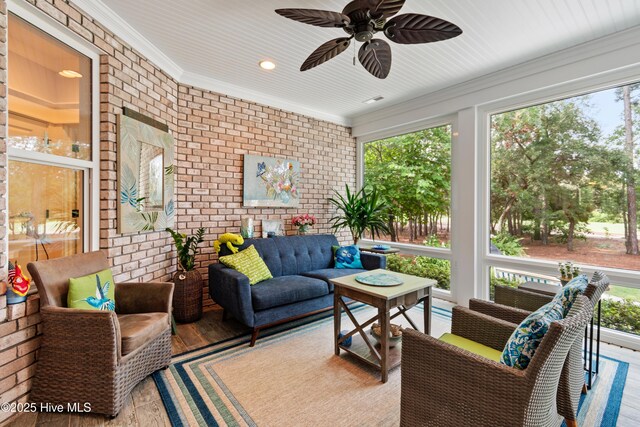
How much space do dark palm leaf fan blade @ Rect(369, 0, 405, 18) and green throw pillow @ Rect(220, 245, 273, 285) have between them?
2.43 metres

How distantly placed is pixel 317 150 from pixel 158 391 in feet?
12.1

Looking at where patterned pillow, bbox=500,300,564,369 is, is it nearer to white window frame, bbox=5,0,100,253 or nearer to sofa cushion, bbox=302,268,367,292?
sofa cushion, bbox=302,268,367,292

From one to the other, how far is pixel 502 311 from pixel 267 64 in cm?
308

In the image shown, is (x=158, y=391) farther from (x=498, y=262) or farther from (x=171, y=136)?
(x=498, y=262)

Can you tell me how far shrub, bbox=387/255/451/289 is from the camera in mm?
4105

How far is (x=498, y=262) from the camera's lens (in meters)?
3.49

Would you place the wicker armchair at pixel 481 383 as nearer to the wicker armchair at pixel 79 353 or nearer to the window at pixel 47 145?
the wicker armchair at pixel 79 353

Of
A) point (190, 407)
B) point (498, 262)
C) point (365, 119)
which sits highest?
point (365, 119)

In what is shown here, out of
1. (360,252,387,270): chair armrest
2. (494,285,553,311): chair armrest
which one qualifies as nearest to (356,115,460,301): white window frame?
(360,252,387,270): chair armrest

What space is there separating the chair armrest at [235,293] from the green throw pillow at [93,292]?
89 centimetres

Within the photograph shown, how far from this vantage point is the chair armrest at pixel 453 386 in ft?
4.03

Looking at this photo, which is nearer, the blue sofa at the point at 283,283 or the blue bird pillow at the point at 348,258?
the blue sofa at the point at 283,283

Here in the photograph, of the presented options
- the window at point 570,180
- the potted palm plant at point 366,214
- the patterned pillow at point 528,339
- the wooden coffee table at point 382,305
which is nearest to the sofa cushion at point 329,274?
the wooden coffee table at point 382,305

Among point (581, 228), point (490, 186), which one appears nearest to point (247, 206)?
point (490, 186)
